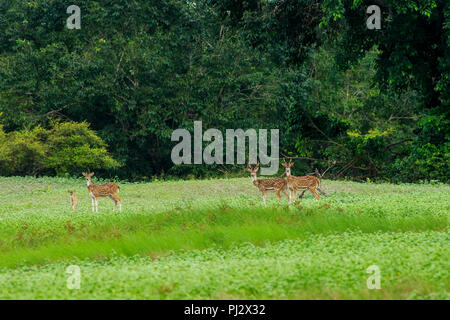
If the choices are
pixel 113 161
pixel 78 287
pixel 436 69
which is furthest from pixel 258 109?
pixel 78 287

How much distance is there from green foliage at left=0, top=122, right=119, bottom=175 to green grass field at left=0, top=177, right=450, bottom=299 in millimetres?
14316

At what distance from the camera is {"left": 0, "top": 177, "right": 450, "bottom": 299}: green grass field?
31.7 ft

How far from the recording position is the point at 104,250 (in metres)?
13.9

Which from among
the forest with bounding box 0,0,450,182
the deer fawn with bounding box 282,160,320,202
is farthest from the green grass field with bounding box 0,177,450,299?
the forest with bounding box 0,0,450,182

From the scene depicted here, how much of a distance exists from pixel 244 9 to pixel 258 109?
522 inches

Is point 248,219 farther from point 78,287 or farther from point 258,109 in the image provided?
point 258,109

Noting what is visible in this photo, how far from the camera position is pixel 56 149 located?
1515 inches

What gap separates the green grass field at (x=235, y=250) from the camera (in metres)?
9.67
